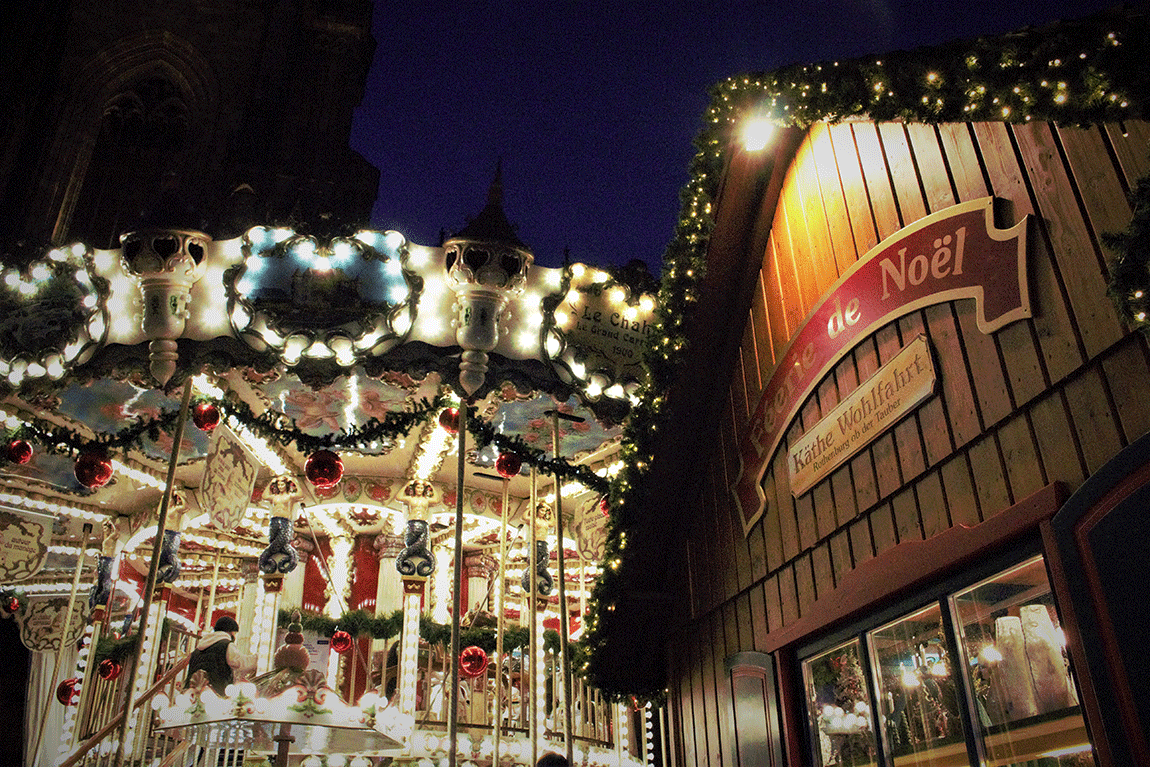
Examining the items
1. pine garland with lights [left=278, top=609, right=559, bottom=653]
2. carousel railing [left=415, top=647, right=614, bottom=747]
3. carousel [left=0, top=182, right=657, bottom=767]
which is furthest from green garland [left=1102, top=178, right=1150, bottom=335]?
pine garland with lights [left=278, top=609, right=559, bottom=653]

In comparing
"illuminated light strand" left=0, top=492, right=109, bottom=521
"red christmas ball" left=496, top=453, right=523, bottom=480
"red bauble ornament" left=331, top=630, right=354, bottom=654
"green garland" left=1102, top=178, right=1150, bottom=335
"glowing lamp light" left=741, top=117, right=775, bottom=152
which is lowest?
"green garland" left=1102, top=178, right=1150, bottom=335

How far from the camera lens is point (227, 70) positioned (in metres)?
15.6

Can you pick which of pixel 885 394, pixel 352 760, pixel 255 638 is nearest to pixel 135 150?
pixel 255 638

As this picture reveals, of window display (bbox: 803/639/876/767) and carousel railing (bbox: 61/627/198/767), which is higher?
carousel railing (bbox: 61/627/198/767)

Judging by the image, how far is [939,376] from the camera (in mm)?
3117

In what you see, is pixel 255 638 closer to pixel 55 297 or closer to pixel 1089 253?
pixel 55 297

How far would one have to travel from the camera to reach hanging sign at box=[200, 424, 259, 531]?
6.90m

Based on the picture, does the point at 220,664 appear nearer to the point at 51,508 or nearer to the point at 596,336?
the point at 596,336

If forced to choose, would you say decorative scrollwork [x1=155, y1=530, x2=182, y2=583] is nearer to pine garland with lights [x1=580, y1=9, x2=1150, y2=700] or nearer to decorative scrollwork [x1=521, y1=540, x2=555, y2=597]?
decorative scrollwork [x1=521, y1=540, x2=555, y2=597]

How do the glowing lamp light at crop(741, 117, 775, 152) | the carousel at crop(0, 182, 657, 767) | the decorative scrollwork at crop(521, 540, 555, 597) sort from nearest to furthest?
the glowing lamp light at crop(741, 117, 775, 152) < the carousel at crop(0, 182, 657, 767) < the decorative scrollwork at crop(521, 540, 555, 597)

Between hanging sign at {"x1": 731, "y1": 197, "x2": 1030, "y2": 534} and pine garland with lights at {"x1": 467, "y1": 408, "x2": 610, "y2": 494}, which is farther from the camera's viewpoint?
pine garland with lights at {"x1": 467, "y1": 408, "x2": 610, "y2": 494}

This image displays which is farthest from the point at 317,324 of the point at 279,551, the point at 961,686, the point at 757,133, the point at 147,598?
the point at 279,551

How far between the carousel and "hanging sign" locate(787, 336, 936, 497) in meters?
1.78

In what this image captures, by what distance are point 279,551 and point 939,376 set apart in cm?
861
